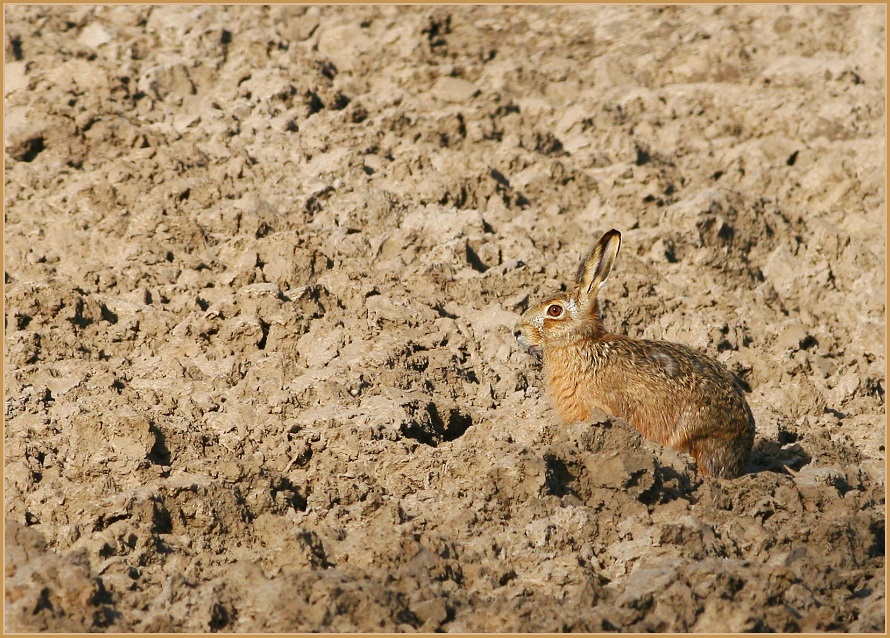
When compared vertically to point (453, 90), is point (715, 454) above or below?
below

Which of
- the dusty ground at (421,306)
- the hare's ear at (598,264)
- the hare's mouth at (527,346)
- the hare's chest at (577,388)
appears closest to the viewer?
the dusty ground at (421,306)

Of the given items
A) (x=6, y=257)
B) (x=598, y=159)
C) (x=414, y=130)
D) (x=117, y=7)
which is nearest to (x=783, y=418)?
(x=598, y=159)

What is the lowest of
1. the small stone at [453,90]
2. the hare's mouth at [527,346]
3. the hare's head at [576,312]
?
the hare's mouth at [527,346]

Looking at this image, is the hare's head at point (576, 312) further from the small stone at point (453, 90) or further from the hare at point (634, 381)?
the small stone at point (453, 90)

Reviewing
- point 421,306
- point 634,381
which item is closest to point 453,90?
point 421,306

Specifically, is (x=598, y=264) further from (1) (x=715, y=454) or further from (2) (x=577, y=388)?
(1) (x=715, y=454)

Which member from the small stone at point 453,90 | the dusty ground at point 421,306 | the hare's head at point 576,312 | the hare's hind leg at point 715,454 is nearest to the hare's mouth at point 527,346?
the hare's head at point 576,312

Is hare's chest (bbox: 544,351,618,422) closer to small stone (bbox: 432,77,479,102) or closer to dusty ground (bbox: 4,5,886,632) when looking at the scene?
dusty ground (bbox: 4,5,886,632)
